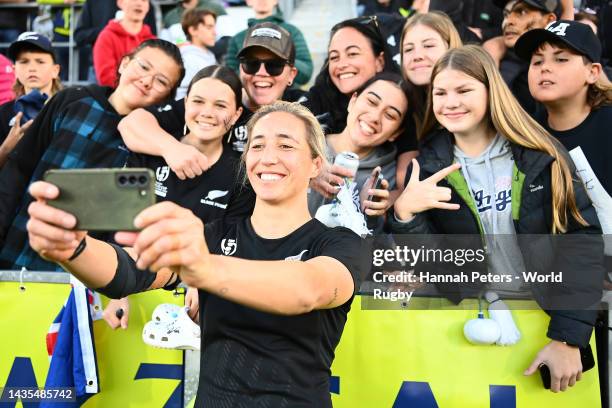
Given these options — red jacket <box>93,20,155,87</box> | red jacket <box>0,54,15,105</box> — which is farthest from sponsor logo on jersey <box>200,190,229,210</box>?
red jacket <box>93,20,155,87</box>

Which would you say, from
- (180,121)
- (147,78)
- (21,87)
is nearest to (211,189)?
(180,121)

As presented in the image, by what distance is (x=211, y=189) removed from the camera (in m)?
3.52

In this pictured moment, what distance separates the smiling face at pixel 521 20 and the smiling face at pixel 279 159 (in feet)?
8.47

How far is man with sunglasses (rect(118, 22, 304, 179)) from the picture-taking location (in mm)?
3512

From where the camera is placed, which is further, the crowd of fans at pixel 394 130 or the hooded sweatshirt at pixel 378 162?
the hooded sweatshirt at pixel 378 162

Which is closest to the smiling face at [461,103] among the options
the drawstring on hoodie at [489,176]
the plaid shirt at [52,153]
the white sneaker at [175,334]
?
the drawstring on hoodie at [489,176]

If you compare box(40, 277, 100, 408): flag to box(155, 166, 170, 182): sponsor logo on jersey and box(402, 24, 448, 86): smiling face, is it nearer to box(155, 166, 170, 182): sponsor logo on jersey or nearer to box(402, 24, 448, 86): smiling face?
box(155, 166, 170, 182): sponsor logo on jersey

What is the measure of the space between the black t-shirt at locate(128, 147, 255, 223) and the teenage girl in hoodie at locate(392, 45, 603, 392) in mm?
733

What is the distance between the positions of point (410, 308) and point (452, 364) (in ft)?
0.94

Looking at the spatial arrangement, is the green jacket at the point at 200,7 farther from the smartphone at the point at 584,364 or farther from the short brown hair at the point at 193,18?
the smartphone at the point at 584,364

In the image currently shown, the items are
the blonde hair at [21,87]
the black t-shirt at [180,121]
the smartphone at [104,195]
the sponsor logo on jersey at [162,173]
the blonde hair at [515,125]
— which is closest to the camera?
the smartphone at [104,195]

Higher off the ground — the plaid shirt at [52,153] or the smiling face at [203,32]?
the smiling face at [203,32]

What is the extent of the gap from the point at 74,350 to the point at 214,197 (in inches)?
37.1

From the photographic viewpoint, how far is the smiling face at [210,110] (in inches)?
142
